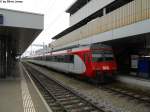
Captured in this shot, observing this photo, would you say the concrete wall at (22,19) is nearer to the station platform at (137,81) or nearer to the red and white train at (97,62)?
the red and white train at (97,62)

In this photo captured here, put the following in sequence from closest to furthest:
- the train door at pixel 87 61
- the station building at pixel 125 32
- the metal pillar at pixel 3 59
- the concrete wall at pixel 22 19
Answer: the station building at pixel 125 32
the train door at pixel 87 61
the concrete wall at pixel 22 19
the metal pillar at pixel 3 59

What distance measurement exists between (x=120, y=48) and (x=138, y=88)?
9.26 meters

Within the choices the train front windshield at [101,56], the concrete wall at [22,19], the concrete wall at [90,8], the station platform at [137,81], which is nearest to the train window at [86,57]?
the train front windshield at [101,56]

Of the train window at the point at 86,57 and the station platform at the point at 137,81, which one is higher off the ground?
the train window at the point at 86,57

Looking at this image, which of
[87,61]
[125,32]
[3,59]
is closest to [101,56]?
[87,61]

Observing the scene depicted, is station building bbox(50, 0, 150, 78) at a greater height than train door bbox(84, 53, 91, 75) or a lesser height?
greater

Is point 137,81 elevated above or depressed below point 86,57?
below

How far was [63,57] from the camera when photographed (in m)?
26.9

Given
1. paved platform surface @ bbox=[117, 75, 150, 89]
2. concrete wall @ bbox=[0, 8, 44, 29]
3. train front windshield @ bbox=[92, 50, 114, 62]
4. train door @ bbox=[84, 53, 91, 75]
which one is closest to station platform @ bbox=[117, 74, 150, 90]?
paved platform surface @ bbox=[117, 75, 150, 89]

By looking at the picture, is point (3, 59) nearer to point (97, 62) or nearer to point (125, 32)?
point (97, 62)

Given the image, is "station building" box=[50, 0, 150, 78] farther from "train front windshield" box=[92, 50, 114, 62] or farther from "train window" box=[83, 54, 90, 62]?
"train window" box=[83, 54, 90, 62]

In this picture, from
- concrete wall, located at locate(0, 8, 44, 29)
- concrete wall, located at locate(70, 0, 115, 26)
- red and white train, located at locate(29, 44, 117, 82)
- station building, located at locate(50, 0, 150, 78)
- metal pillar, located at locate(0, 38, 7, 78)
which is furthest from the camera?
concrete wall, located at locate(70, 0, 115, 26)

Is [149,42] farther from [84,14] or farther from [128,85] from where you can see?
[84,14]

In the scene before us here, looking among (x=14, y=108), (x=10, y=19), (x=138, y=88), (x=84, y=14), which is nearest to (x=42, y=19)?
(x=10, y=19)
